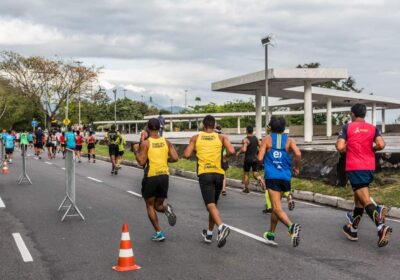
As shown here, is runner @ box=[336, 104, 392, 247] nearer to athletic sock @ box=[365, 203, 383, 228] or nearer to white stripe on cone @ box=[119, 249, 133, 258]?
athletic sock @ box=[365, 203, 383, 228]

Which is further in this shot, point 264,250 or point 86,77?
point 86,77

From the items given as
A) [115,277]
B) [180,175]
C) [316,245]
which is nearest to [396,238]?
[316,245]

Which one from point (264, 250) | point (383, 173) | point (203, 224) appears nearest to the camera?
point (264, 250)

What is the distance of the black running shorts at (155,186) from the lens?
7.73 meters

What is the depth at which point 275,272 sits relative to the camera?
6.09 metres

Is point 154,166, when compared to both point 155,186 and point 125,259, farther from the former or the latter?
point 125,259

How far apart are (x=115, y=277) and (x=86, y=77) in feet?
206

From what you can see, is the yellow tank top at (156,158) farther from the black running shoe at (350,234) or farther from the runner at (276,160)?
the black running shoe at (350,234)

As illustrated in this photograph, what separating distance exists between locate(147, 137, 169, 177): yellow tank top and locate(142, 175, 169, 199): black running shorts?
0.19ft

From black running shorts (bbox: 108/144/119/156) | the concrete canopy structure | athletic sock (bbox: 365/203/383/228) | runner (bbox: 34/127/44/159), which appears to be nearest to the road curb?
athletic sock (bbox: 365/203/383/228)

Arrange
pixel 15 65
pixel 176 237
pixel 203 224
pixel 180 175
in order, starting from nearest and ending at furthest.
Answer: pixel 176 237 → pixel 203 224 → pixel 180 175 → pixel 15 65

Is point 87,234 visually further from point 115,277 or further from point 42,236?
point 115,277

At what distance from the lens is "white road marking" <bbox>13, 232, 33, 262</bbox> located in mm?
6828

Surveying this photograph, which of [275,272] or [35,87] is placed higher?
[35,87]
